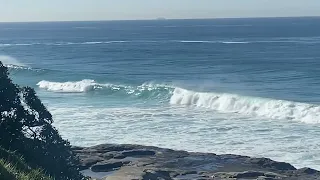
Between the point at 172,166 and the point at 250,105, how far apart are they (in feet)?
80.8

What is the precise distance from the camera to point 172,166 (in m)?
31.8

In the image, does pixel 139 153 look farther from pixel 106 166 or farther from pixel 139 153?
pixel 106 166

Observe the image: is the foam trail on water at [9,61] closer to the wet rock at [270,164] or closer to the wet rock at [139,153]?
the wet rock at [139,153]

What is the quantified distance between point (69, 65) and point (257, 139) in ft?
213

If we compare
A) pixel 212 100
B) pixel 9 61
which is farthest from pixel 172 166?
pixel 9 61

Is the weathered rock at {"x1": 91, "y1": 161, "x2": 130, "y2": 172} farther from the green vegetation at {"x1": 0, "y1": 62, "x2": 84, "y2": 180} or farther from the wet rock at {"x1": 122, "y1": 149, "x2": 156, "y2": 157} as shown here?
the green vegetation at {"x1": 0, "y1": 62, "x2": 84, "y2": 180}

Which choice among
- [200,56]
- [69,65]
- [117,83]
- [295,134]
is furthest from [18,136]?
[200,56]

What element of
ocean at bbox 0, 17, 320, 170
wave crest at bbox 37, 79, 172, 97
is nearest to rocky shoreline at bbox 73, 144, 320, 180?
ocean at bbox 0, 17, 320, 170

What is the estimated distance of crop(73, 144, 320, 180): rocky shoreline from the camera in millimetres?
29391

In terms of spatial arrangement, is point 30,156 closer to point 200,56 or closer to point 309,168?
point 309,168

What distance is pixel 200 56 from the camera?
362 feet

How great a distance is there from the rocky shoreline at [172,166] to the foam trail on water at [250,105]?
649 inches

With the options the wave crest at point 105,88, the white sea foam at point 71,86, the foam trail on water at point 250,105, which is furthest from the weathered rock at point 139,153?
the white sea foam at point 71,86

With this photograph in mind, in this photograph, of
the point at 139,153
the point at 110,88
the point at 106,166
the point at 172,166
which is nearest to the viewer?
the point at 172,166
